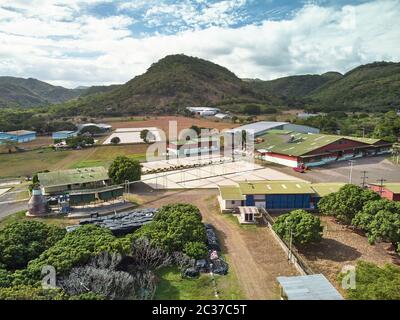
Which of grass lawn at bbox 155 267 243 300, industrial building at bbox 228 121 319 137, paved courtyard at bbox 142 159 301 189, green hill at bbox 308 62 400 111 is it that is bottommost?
grass lawn at bbox 155 267 243 300

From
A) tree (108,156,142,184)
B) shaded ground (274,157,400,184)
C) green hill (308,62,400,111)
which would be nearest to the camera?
tree (108,156,142,184)

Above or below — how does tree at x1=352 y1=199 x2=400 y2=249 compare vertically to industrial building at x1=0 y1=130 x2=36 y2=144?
below

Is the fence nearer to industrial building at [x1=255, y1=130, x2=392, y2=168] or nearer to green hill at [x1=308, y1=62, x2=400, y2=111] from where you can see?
industrial building at [x1=255, y1=130, x2=392, y2=168]

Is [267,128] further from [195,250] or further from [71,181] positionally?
[195,250]

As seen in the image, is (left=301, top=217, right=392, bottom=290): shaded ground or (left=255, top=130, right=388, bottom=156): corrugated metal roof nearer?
(left=301, top=217, right=392, bottom=290): shaded ground

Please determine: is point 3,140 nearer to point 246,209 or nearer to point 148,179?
point 148,179

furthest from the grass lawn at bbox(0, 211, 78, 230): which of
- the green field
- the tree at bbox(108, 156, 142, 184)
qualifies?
the green field
